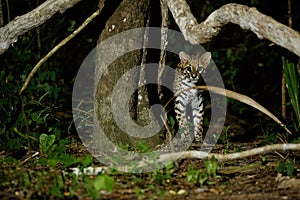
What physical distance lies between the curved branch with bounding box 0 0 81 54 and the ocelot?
213cm

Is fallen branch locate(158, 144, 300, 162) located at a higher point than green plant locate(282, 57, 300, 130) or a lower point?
lower

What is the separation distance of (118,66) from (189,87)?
1758mm

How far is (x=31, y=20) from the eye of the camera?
5.99m

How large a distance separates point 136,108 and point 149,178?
1552mm

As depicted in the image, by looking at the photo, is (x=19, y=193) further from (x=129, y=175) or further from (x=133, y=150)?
(x=133, y=150)

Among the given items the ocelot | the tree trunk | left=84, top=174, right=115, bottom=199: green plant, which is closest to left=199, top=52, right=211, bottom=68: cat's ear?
the ocelot

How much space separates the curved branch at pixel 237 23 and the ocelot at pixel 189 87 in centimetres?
203

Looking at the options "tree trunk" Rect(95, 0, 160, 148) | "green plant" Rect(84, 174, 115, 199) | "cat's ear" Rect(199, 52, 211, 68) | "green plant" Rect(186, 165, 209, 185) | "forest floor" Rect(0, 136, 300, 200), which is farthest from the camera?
"cat's ear" Rect(199, 52, 211, 68)

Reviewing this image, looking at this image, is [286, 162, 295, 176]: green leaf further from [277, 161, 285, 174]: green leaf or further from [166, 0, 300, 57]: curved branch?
[166, 0, 300, 57]: curved branch

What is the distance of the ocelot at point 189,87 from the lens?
755 centimetres

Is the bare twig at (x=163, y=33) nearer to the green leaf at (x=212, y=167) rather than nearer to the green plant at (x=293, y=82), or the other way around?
the green plant at (x=293, y=82)

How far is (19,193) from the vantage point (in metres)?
4.37

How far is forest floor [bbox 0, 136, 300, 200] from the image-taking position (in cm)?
426

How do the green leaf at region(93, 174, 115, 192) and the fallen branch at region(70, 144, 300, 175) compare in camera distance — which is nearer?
the green leaf at region(93, 174, 115, 192)
